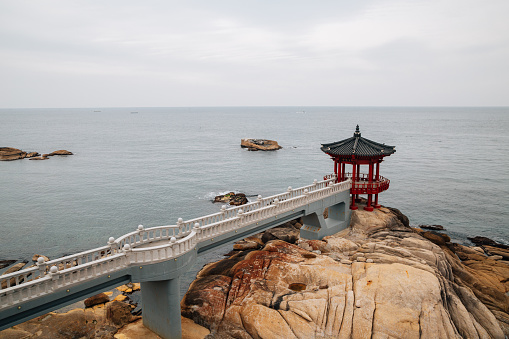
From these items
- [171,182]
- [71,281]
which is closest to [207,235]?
[71,281]

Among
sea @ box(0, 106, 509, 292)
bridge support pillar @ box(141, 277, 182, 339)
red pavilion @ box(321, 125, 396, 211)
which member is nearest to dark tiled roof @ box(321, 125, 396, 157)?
red pavilion @ box(321, 125, 396, 211)

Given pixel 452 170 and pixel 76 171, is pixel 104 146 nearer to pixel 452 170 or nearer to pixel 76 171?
pixel 76 171

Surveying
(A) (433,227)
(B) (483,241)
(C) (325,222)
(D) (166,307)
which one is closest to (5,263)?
(D) (166,307)

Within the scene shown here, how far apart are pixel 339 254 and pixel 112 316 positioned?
52.9ft

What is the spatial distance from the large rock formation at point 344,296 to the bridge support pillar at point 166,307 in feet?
6.31

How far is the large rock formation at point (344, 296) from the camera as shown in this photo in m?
19.2

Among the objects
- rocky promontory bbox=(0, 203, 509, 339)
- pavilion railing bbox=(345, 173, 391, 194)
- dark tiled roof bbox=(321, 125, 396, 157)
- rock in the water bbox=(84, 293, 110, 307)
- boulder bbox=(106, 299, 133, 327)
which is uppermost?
dark tiled roof bbox=(321, 125, 396, 157)

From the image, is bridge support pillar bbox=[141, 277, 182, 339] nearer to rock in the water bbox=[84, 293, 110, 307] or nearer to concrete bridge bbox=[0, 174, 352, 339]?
concrete bridge bbox=[0, 174, 352, 339]

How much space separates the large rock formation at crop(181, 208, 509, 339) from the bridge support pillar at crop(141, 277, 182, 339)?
6.31ft

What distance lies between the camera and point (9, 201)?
5525 cm

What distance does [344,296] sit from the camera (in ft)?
67.7

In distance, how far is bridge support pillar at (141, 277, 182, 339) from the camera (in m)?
19.5

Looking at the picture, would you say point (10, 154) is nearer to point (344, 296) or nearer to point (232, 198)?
point (232, 198)

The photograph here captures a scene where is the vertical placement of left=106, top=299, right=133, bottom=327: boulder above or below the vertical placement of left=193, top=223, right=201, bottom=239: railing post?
below
